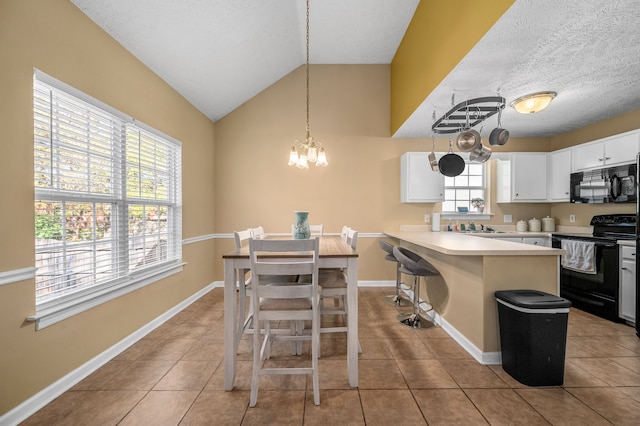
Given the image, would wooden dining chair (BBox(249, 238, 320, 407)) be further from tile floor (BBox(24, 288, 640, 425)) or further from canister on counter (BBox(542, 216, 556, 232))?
canister on counter (BBox(542, 216, 556, 232))

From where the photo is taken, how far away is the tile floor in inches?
62.5

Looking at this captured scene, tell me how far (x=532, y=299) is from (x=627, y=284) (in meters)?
1.87

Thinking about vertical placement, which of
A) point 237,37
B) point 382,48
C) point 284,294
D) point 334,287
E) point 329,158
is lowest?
point 334,287

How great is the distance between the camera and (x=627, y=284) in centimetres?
277

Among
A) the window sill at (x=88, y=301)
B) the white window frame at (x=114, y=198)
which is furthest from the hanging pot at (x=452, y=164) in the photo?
the window sill at (x=88, y=301)

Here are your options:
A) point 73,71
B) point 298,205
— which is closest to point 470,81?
point 298,205

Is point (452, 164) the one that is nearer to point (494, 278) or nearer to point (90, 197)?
point (494, 278)

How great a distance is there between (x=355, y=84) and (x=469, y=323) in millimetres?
3676

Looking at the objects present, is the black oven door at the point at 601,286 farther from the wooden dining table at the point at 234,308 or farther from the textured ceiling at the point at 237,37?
the textured ceiling at the point at 237,37

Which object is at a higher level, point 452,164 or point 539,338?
point 452,164

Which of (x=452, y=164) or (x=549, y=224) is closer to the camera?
(x=452, y=164)

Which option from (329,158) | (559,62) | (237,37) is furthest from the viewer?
(329,158)

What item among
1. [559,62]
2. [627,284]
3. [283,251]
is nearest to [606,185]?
[627,284]

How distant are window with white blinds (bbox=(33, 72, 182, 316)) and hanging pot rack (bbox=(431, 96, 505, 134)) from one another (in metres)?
3.05
